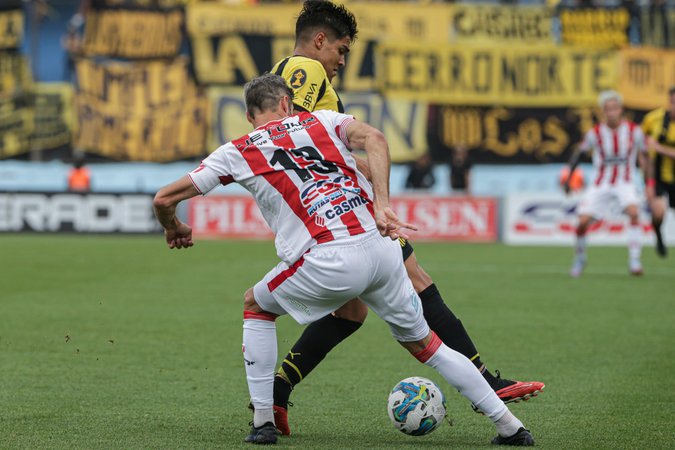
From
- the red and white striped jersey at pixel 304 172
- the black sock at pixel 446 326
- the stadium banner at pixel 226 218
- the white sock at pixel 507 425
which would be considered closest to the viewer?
the red and white striped jersey at pixel 304 172

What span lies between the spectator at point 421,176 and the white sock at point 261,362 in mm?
19536

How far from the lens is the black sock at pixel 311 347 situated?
5.95 meters

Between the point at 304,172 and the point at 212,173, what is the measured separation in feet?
1.31

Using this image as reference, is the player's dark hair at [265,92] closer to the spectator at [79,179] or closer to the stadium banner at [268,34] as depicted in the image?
the spectator at [79,179]

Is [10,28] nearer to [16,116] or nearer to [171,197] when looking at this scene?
[16,116]

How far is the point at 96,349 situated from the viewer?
27.9 ft

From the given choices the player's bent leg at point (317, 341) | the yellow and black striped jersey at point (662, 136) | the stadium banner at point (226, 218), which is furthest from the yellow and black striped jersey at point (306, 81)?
the stadium banner at point (226, 218)

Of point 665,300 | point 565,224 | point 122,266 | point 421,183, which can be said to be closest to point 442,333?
point 665,300

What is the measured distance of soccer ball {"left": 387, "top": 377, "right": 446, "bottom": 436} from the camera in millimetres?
5508

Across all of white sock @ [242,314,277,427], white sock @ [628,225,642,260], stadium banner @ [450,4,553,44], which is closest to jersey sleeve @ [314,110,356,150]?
white sock @ [242,314,277,427]

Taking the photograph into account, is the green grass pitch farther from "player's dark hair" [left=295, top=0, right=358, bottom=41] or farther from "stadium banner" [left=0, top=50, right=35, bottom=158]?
"stadium banner" [left=0, top=50, right=35, bottom=158]

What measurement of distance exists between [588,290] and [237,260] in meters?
6.08

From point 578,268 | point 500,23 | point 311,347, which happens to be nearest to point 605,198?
point 578,268

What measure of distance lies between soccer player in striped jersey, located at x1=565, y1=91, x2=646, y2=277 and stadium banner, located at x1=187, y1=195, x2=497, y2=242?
7.27m
